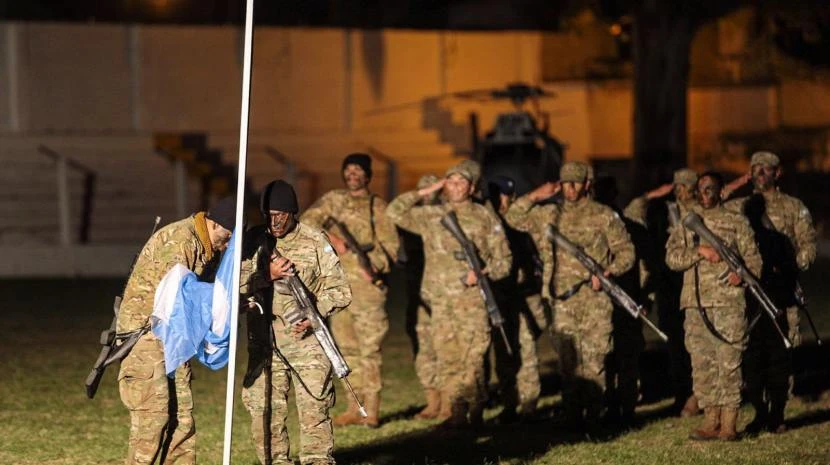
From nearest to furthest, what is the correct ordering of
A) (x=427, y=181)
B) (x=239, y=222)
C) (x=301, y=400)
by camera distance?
(x=239, y=222), (x=301, y=400), (x=427, y=181)

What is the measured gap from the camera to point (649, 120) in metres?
28.6

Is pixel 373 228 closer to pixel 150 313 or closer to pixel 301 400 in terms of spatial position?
pixel 301 400

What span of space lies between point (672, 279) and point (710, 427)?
1.85 m

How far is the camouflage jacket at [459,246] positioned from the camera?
12.5m

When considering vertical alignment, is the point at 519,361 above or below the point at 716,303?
below

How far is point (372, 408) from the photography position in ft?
42.9

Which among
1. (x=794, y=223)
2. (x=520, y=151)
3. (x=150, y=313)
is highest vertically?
(x=520, y=151)

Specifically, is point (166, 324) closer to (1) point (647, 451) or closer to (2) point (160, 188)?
(1) point (647, 451)

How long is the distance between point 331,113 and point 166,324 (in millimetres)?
25746

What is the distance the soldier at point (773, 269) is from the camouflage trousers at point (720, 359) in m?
0.84

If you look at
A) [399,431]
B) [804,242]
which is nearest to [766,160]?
[804,242]

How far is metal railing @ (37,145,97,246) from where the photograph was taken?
27453mm

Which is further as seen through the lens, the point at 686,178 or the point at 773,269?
the point at 686,178

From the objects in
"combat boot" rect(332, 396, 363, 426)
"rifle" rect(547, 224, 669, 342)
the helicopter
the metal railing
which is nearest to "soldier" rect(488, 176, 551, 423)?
"rifle" rect(547, 224, 669, 342)
